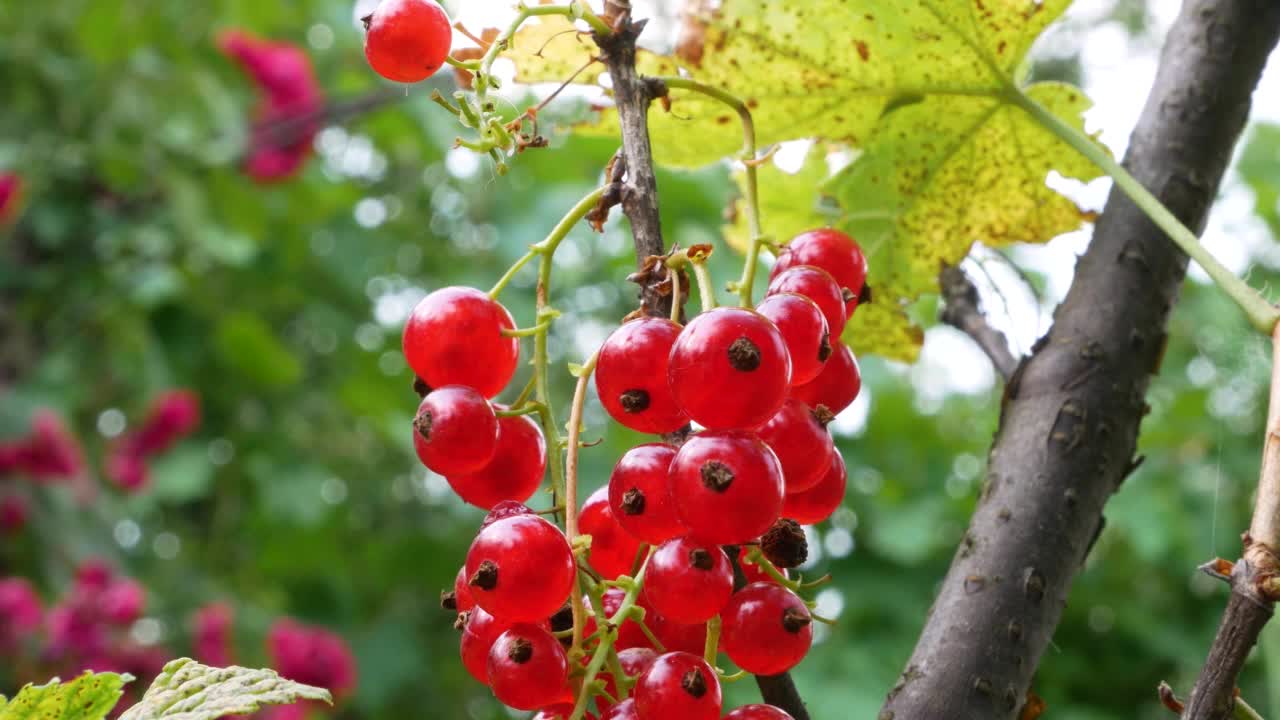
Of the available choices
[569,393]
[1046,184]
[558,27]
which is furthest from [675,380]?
[569,393]

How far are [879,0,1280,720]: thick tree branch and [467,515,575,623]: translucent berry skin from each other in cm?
23

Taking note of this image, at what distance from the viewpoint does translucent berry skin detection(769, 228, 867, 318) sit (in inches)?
25.3

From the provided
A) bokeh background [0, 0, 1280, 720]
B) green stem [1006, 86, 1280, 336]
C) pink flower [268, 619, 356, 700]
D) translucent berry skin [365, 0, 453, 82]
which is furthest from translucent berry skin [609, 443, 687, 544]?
pink flower [268, 619, 356, 700]

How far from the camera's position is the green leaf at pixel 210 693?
47 centimetres

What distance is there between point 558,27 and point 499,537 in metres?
0.41

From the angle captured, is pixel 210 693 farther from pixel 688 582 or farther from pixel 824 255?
pixel 824 255

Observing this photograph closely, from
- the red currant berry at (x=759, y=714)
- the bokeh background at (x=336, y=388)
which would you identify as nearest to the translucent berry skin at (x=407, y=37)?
the red currant berry at (x=759, y=714)

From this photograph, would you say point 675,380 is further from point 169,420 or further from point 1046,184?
point 169,420

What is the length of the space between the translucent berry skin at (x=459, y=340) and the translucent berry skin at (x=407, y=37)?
12cm

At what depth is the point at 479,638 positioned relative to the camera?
1.84 feet

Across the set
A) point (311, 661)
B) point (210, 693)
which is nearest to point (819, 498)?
point (210, 693)

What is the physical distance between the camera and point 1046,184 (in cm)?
91

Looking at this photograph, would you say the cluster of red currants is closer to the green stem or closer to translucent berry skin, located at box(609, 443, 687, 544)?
translucent berry skin, located at box(609, 443, 687, 544)

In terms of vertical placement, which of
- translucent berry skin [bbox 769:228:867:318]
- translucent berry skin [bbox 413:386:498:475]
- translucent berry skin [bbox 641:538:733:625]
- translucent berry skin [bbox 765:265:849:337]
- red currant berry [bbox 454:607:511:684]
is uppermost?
translucent berry skin [bbox 769:228:867:318]
